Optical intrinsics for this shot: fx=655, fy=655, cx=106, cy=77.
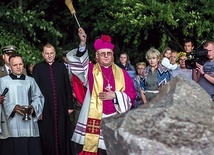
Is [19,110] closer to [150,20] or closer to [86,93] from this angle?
[86,93]

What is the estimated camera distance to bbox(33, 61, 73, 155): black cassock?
9859 millimetres

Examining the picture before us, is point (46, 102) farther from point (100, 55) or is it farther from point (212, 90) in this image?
point (212, 90)

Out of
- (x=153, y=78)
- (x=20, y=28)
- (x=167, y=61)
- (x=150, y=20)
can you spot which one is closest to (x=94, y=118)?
(x=153, y=78)

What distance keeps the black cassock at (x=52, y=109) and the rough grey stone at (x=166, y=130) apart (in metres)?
4.95

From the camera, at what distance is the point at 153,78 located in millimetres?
9641

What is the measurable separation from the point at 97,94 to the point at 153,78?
1.67 m

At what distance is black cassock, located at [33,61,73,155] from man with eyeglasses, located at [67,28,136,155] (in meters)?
1.63

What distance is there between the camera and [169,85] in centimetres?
534

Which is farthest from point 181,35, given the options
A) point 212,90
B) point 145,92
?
point 212,90

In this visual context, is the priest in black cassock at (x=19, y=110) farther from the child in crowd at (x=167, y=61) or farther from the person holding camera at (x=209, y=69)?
the child in crowd at (x=167, y=61)

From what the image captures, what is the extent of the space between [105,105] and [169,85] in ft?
9.60

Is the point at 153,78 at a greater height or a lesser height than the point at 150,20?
lesser

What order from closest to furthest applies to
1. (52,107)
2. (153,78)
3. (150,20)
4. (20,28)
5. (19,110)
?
(19,110) < (153,78) < (52,107) < (20,28) < (150,20)

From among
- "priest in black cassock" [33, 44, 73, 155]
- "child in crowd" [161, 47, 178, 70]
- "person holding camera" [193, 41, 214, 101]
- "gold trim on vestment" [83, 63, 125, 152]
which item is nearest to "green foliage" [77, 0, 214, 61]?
"child in crowd" [161, 47, 178, 70]
